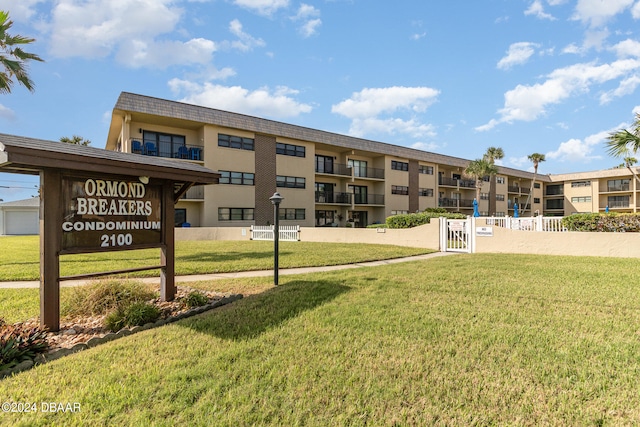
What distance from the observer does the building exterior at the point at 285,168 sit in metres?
23.9

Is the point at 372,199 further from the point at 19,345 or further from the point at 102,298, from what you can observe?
the point at 19,345

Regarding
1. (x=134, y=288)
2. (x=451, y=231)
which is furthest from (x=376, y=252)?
(x=134, y=288)

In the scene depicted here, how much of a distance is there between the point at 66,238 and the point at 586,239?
15.8 m

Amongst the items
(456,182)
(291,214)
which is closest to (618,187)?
(456,182)

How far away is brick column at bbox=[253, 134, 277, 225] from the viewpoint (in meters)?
27.1

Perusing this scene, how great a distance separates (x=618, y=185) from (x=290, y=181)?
162 feet

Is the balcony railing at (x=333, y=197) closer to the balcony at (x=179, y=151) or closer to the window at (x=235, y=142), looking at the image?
the window at (x=235, y=142)

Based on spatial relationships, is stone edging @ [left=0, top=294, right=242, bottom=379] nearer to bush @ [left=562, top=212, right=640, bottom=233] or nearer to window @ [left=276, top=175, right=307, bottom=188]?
bush @ [left=562, top=212, right=640, bottom=233]

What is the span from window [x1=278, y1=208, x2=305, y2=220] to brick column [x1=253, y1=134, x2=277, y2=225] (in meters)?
1.46

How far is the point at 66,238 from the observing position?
16.2ft

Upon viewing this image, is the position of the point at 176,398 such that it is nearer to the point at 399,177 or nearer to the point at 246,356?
the point at 246,356

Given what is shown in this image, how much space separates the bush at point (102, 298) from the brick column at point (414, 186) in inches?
1382

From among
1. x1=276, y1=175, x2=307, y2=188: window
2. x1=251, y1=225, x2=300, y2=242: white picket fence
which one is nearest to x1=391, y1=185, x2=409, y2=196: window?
x1=276, y1=175, x2=307, y2=188: window

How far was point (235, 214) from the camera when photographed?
2600 centimetres
